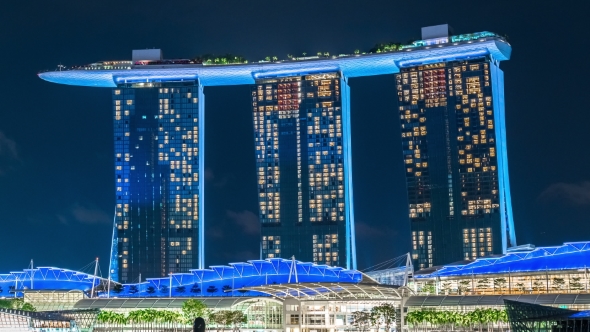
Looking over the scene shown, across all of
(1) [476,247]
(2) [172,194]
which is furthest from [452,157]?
(2) [172,194]

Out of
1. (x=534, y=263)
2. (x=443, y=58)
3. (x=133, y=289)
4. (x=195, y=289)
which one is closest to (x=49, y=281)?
(x=133, y=289)

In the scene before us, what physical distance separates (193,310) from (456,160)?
61578 mm

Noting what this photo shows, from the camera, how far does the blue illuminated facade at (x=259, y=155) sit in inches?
6742

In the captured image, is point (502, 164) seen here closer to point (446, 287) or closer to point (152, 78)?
point (446, 287)

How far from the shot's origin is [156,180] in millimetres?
175750

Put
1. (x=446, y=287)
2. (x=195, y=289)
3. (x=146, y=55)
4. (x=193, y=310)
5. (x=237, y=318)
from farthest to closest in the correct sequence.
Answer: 1. (x=146, y=55)
2. (x=195, y=289)
3. (x=446, y=287)
4. (x=193, y=310)
5. (x=237, y=318)

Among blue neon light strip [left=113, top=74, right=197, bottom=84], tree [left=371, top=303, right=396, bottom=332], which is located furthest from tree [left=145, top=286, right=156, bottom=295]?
→ tree [left=371, top=303, right=396, bottom=332]

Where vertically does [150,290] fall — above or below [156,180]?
below

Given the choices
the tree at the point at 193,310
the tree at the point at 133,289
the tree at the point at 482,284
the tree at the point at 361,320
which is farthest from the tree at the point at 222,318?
the tree at the point at 482,284

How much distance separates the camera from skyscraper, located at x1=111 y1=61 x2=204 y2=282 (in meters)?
173

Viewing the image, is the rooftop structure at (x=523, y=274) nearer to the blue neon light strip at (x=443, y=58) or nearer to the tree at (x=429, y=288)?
Result: the tree at (x=429, y=288)

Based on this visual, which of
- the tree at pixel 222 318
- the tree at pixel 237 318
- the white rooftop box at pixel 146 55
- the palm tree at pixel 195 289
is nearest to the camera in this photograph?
the tree at pixel 222 318

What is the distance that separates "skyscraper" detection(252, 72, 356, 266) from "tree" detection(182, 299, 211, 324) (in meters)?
47.4

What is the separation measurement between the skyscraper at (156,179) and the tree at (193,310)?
48281 millimetres
